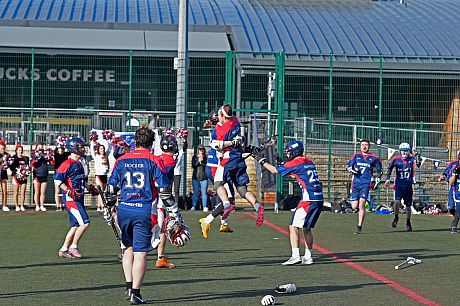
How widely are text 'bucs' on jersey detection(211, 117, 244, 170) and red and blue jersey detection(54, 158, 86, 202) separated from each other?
2.70 m

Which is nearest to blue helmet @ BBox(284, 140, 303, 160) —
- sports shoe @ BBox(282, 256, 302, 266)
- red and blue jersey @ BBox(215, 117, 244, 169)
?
sports shoe @ BBox(282, 256, 302, 266)

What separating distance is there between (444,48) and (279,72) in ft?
52.7

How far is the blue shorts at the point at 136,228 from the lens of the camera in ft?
29.9

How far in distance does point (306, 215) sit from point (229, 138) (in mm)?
2780

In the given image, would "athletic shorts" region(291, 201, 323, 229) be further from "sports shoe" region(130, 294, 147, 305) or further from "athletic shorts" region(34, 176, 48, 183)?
"athletic shorts" region(34, 176, 48, 183)

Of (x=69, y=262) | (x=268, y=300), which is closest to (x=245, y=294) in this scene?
(x=268, y=300)

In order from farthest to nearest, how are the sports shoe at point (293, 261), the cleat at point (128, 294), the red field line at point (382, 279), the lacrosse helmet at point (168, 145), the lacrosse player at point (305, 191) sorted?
the lacrosse player at point (305, 191) < the sports shoe at point (293, 261) < the lacrosse helmet at point (168, 145) < the red field line at point (382, 279) < the cleat at point (128, 294)

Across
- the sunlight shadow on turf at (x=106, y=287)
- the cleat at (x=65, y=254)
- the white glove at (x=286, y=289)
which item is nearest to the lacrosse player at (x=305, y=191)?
the sunlight shadow on turf at (x=106, y=287)

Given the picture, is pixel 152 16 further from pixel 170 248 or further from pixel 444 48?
pixel 170 248

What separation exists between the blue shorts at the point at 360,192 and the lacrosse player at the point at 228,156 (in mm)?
3385

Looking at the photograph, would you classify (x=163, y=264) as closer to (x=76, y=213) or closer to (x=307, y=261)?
(x=76, y=213)

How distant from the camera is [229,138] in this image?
14766 millimetres

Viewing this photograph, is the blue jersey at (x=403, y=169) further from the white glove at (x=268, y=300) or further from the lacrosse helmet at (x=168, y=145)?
the white glove at (x=268, y=300)

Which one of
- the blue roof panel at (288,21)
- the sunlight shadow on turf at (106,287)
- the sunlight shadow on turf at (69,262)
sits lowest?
the sunlight shadow on turf at (69,262)
